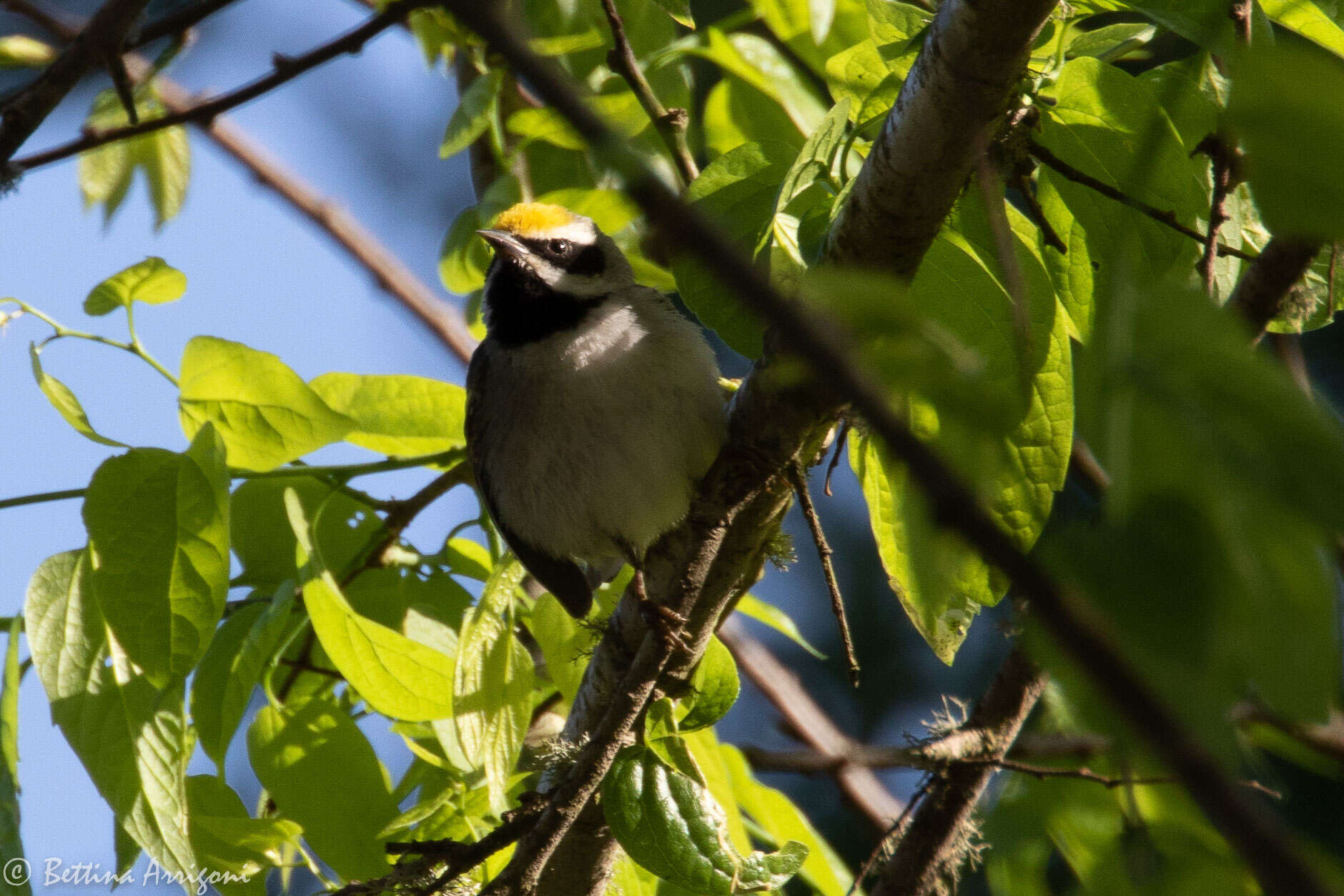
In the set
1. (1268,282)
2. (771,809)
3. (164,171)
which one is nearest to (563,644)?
(771,809)

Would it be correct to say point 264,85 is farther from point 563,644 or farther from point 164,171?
point 164,171

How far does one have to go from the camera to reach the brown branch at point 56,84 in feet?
5.19

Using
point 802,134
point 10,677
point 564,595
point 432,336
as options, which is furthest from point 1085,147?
point 432,336

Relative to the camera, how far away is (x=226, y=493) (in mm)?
1841

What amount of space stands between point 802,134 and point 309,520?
55.7 inches

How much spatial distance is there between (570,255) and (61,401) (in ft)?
4.56

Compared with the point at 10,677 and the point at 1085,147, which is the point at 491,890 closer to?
the point at 10,677

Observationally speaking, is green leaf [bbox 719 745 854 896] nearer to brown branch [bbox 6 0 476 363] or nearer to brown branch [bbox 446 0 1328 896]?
brown branch [bbox 446 0 1328 896]

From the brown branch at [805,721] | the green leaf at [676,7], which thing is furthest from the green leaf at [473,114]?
the brown branch at [805,721]

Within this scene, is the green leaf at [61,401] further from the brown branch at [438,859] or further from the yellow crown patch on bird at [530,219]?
the yellow crown patch on bird at [530,219]

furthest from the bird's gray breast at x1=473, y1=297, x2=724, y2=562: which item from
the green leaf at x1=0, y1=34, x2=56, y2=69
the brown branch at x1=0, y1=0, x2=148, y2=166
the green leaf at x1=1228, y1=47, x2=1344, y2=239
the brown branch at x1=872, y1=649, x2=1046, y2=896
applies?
the green leaf at x1=1228, y1=47, x2=1344, y2=239

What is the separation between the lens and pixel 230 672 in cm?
203

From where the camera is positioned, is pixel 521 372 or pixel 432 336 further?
pixel 432 336

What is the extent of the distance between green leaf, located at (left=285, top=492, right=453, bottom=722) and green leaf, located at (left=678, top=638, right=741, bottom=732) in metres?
0.41
